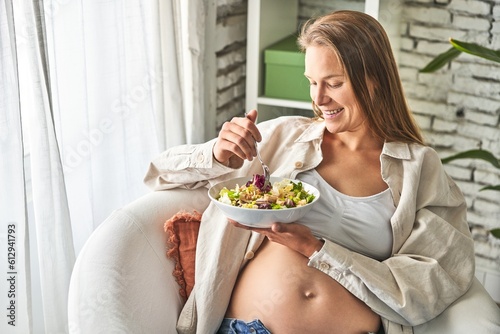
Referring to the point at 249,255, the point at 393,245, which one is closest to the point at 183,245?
the point at 249,255

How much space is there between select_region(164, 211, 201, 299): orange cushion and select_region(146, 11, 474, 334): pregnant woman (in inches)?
1.3

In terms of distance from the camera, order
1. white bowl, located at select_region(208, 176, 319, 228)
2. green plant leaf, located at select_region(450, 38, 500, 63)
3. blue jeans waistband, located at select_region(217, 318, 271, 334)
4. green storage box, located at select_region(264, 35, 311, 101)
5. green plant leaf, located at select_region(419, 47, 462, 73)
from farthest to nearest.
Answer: green storage box, located at select_region(264, 35, 311, 101), green plant leaf, located at select_region(419, 47, 462, 73), green plant leaf, located at select_region(450, 38, 500, 63), blue jeans waistband, located at select_region(217, 318, 271, 334), white bowl, located at select_region(208, 176, 319, 228)

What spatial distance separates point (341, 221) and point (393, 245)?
0.47 feet

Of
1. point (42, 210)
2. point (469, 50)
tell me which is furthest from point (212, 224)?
point (469, 50)

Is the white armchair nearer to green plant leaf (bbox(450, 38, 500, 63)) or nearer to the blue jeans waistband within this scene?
the blue jeans waistband

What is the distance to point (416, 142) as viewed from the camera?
1.88 m

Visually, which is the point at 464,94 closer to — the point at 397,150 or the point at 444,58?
the point at 444,58

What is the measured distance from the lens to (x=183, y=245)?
6.00 ft

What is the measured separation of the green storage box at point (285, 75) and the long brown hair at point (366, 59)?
98cm

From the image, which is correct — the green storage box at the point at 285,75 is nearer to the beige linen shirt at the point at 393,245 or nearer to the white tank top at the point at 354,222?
the beige linen shirt at the point at 393,245

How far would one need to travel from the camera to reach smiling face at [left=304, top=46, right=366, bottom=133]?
173 cm

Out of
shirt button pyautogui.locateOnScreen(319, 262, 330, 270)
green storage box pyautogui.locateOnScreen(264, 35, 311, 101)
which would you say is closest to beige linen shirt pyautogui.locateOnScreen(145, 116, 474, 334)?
shirt button pyautogui.locateOnScreen(319, 262, 330, 270)

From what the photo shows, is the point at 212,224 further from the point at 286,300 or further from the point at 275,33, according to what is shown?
the point at 275,33

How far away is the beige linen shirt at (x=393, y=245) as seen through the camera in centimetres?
165
